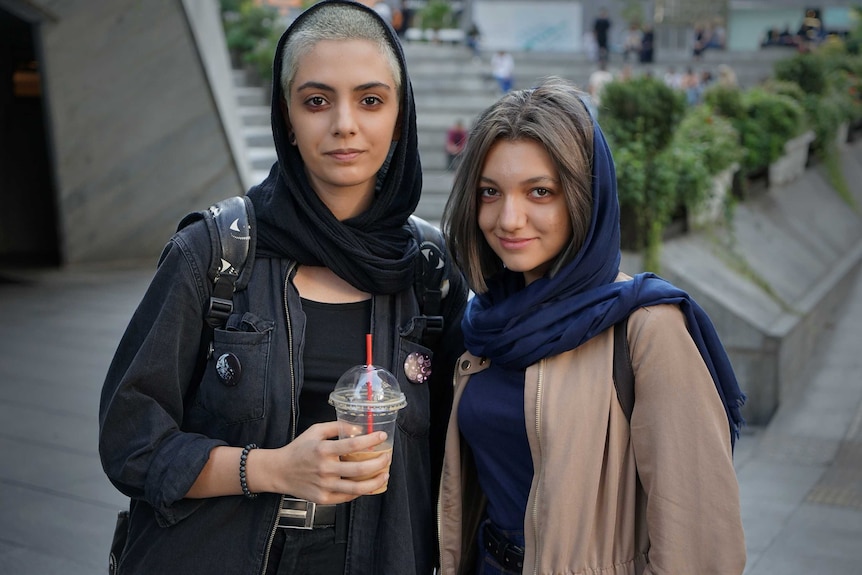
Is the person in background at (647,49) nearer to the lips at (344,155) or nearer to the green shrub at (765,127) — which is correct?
the green shrub at (765,127)

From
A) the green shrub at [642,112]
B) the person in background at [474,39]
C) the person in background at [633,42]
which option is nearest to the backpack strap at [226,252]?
the green shrub at [642,112]

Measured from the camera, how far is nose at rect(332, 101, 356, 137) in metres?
2.33

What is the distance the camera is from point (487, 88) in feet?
73.6

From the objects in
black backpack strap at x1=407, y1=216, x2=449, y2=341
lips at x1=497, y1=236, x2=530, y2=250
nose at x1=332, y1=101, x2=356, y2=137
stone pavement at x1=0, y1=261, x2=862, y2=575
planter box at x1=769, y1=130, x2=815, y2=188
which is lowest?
stone pavement at x1=0, y1=261, x2=862, y2=575

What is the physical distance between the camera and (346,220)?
247 cm

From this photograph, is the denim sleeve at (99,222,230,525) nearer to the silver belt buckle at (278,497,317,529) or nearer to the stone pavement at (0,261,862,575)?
the silver belt buckle at (278,497,317,529)

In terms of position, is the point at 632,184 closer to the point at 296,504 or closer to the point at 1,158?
the point at 296,504

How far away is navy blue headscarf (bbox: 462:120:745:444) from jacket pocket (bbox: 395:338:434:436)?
0.13m

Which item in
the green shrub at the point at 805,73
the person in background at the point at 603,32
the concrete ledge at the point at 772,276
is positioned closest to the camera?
the concrete ledge at the point at 772,276

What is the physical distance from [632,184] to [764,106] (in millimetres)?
6039

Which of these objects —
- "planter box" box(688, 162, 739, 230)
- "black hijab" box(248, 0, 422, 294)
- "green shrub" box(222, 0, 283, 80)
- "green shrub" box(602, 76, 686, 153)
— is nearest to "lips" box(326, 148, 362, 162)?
"black hijab" box(248, 0, 422, 294)

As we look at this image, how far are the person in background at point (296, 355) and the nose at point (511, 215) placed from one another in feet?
0.81

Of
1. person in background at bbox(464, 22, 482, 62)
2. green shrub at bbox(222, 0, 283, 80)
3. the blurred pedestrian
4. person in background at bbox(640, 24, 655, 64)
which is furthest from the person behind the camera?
person in background at bbox(640, 24, 655, 64)

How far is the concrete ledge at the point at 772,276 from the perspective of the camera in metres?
8.30
